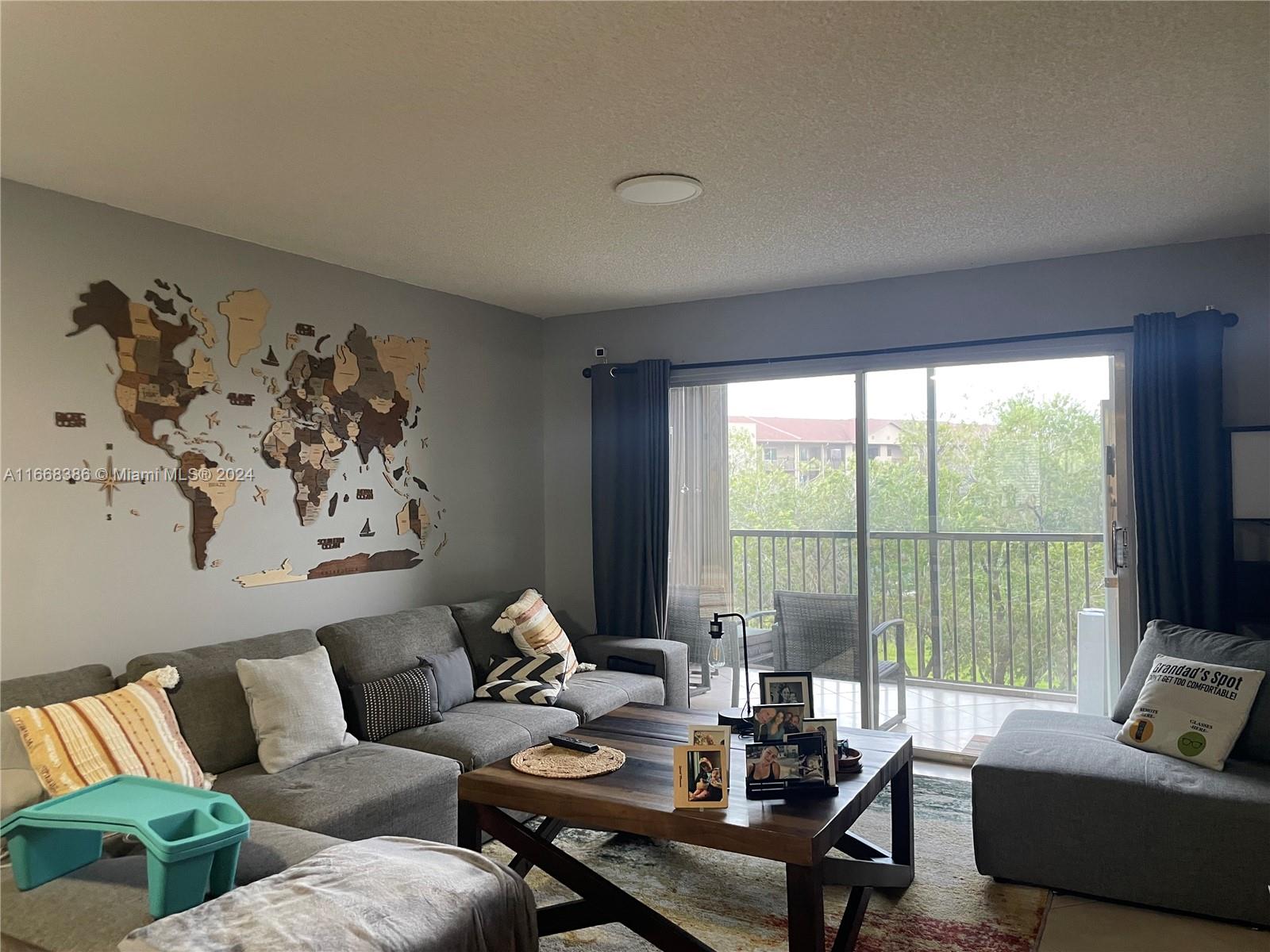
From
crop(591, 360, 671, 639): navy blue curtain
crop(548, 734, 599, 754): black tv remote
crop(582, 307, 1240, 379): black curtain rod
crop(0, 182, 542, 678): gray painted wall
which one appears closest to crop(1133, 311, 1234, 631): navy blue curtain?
crop(582, 307, 1240, 379): black curtain rod

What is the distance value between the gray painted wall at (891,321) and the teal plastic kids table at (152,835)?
3.36 metres

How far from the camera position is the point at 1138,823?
2.93 meters

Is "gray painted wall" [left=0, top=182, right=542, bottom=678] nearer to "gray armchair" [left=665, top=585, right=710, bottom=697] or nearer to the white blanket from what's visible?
"gray armchair" [left=665, top=585, right=710, bottom=697]

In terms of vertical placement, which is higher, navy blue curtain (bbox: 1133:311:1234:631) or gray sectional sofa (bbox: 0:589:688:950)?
navy blue curtain (bbox: 1133:311:1234:631)

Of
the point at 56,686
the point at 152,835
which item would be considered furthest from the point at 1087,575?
the point at 56,686

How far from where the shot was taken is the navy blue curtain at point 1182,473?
3.79 metres

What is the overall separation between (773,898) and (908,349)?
280cm

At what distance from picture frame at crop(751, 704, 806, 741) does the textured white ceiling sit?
1754 mm

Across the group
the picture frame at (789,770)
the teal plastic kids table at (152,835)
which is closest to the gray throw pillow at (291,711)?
the teal plastic kids table at (152,835)

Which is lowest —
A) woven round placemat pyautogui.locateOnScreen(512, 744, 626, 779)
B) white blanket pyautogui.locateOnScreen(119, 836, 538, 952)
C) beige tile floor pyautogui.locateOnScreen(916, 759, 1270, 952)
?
beige tile floor pyautogui.locateOnScreen(916, 759, 1270, 952)

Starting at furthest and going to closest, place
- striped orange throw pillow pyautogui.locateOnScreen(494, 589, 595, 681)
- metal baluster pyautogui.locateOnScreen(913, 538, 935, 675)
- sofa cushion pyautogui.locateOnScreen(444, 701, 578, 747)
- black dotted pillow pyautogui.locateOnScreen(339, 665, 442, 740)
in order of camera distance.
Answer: metal baluster pyautogui.locateOnScreen(913, 538, 935, 675) < striped orange throw pillow pyautogui.locateOnScreen(494, 589, 595, 681) < sofa cushion pyautogui.locateOnScreen(444, 701, 578, 747) < black dotted pillow pyautogui.locateOnScreen(339, 665, 442, 740)

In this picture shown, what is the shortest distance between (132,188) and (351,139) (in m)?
1.00

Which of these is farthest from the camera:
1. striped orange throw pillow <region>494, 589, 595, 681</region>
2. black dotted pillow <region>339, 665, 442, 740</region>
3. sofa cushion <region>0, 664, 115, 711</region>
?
striped orange throw pillow <region>494, 589, 595, 681</region>

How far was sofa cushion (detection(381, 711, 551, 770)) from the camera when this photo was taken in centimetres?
342
